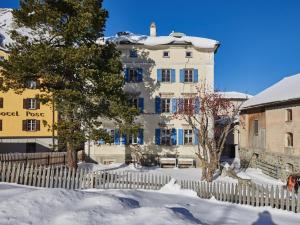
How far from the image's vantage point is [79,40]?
19938 mm

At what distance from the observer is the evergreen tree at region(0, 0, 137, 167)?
60.4 ft

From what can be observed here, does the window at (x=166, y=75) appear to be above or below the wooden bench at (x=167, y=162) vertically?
above

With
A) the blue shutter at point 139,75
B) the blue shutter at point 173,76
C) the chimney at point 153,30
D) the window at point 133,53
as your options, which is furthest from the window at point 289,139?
the chimney at point 153,30

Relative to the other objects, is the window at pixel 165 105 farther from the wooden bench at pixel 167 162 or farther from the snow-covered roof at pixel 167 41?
the snow-covered roof at pixel 167 41

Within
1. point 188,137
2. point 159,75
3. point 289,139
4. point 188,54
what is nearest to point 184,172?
point 188,137

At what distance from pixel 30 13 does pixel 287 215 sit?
17.6 meters

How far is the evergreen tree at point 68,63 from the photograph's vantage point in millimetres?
18422

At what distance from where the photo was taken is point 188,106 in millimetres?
28766

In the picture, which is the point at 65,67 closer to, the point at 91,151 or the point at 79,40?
the point at 79,40

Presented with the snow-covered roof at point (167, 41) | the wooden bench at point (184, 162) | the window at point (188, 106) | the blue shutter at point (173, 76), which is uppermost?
the snow-covered roof at point (167, 41)

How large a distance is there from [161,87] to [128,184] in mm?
15347

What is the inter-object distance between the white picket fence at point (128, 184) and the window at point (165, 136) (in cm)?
1367

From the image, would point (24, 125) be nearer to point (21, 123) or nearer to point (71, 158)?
point (21, 123)

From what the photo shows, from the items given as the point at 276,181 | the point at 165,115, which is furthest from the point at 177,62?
the point at 276,181
